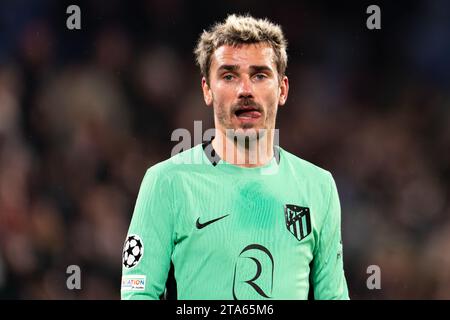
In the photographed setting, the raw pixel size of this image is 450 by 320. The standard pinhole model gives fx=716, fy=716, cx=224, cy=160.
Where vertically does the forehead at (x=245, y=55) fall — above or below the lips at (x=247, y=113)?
above

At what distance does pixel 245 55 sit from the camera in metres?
2.99

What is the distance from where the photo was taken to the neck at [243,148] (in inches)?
119

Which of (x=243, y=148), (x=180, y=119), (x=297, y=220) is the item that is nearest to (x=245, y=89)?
(x=243, y=148)

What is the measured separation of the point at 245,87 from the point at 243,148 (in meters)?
0.26

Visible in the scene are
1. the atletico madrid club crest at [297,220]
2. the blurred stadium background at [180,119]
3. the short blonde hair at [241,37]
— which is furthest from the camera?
the blurred stadium background at [180,119]

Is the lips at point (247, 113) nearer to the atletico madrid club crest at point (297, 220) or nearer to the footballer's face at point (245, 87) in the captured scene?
the footballer's face at point (245, 87)

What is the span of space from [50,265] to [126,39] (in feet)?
6.22

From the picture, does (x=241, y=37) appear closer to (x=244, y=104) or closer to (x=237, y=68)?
(x=237, y=68)

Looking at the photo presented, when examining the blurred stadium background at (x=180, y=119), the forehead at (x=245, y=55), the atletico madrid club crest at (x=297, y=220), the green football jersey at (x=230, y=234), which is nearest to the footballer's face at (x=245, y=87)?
the forehead at (x=245, y=55)

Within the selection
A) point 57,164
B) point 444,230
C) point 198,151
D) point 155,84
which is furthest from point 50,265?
point 444,230

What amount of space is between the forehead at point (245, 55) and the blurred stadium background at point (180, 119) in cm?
257

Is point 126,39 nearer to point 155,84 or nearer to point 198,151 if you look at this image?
point 155,84

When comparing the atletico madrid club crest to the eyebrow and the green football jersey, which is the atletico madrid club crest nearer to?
the green football jersey

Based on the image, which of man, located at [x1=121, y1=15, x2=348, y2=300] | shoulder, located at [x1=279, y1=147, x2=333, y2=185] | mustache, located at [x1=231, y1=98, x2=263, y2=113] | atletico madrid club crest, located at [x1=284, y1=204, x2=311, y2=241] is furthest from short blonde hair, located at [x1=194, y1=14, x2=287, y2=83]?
atletico madrid club crest, located at [x1=284, y1=204, x2=311, y2=241]
